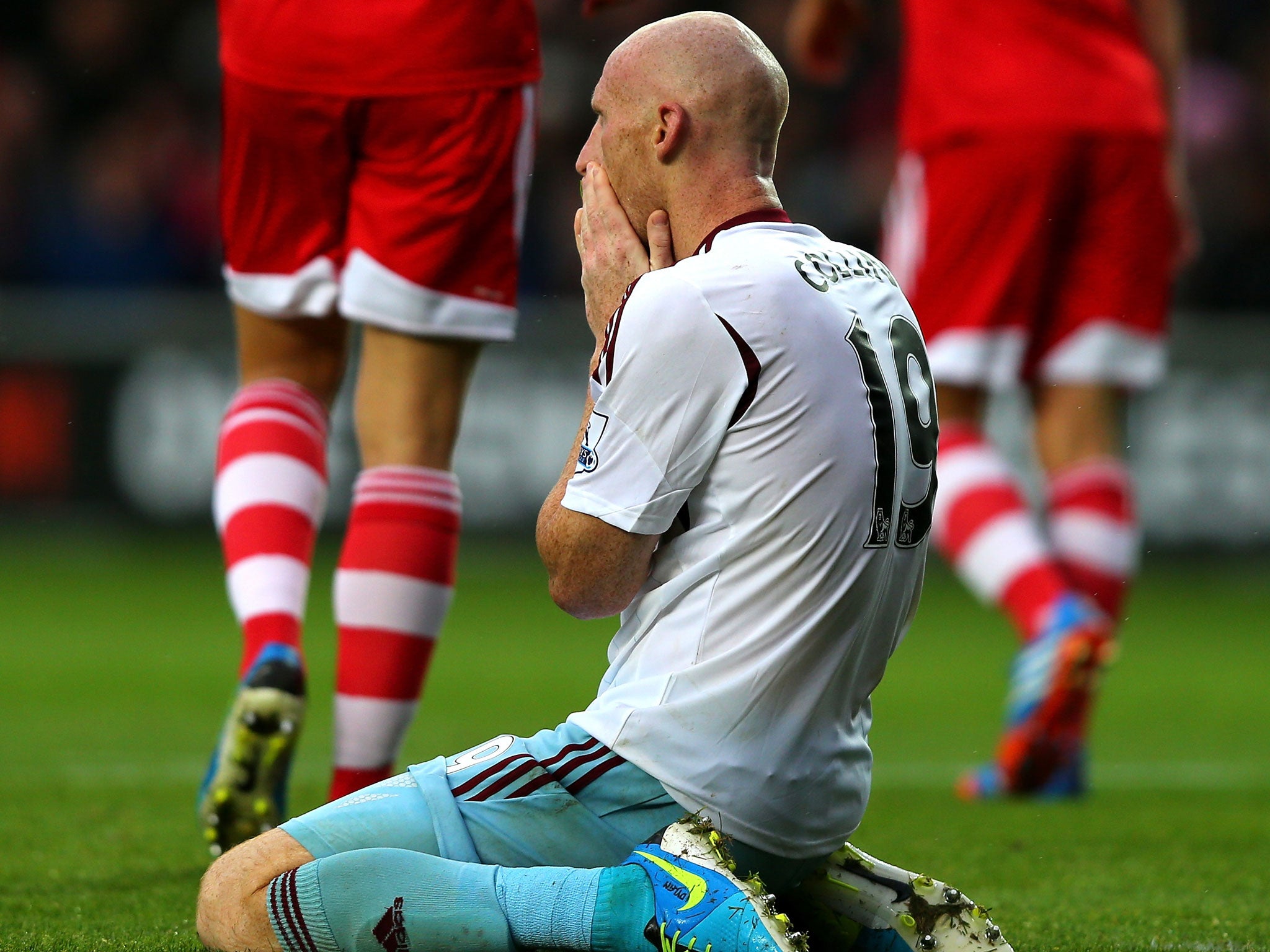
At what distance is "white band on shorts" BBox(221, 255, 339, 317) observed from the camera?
2.96m

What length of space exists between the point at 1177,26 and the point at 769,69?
7.66ft

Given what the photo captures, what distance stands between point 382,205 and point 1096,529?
194cm

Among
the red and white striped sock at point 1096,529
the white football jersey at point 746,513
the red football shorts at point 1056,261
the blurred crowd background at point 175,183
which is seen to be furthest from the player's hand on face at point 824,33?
the blurred crowd background at point 175,183

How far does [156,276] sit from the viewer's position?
10.5 meters

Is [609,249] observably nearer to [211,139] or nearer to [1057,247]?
[1057,247]

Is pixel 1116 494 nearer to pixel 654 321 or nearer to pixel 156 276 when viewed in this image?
pixel 654 321

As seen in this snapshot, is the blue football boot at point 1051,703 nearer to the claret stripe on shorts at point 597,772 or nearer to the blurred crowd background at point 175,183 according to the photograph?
the claret stripe on shorts at point 597,772

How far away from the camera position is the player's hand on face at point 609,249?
2158 mm

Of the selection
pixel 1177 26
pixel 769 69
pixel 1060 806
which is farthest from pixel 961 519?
pixel 769 69

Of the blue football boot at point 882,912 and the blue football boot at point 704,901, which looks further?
the blue football boot at point 882,912

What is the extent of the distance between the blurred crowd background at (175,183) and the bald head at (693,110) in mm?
7013

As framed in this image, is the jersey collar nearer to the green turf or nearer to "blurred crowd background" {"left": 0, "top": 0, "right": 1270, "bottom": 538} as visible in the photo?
the green turf

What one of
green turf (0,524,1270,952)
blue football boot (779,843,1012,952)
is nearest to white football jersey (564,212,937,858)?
blue football boot (779,843,1012,952)

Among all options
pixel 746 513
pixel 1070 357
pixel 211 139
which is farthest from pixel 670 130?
pixel 211 139
